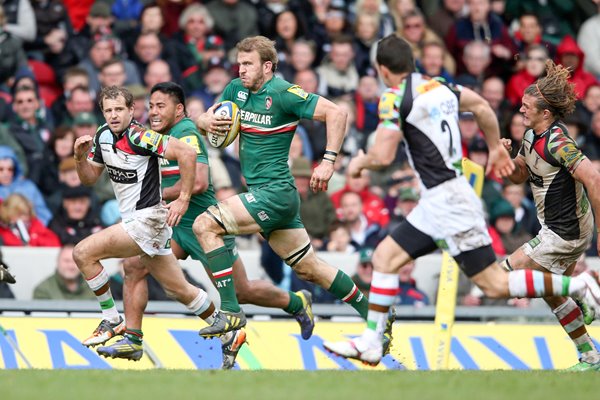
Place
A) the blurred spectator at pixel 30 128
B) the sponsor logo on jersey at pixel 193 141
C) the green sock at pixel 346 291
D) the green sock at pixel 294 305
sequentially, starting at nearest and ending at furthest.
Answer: the sponsor logo on jersey at pixel 193 141, the green sock at pixel 346 291, the green sock at pixel 294 305, the blurred spectator at pixel 30 128

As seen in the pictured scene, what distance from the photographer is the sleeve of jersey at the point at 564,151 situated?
1073 centimetres

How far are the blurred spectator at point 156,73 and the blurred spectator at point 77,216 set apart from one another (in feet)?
7.37

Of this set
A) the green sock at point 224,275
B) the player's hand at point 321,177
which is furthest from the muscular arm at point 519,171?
the green sock at point 224,275

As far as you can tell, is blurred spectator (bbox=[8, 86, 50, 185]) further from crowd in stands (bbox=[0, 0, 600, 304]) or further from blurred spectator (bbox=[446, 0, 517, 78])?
blurred spectator (bbox=[446, 0, 517, 78])

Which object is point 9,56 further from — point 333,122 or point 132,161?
point 333,122

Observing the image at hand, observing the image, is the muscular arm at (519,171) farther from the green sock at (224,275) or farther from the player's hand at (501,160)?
the green sock at (224,275)

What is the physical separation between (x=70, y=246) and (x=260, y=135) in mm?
4097

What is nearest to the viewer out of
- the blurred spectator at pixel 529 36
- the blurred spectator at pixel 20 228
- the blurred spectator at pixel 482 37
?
the blurred spectator at pixel 20 228

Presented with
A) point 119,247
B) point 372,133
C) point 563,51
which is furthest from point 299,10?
point 119,247

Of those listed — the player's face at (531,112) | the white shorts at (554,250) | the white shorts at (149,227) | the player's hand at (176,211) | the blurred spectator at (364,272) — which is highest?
the player's face at (531,112)

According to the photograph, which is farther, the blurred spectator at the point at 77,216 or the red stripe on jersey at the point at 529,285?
the blurred spectator at the point at 77,216

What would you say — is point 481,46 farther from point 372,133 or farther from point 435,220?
point 435,220

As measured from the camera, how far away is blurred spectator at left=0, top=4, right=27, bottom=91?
16875 millimetres

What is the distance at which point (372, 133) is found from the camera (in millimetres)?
17375
